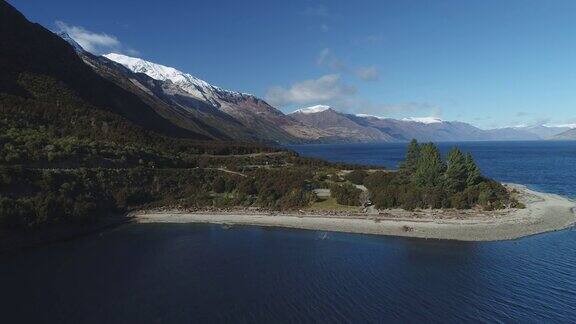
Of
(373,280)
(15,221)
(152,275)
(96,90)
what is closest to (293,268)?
(373,280)

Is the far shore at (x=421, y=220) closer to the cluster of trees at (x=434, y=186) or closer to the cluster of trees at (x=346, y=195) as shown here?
the cluster of trees at (x=434, y=186)

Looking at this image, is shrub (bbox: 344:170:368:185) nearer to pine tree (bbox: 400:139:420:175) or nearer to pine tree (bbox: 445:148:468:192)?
pine tree (bbox: 400:139:420:175)

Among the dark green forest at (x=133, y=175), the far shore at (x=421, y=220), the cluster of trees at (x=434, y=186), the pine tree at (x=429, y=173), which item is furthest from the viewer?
the pine tree at (x=429, y=173)

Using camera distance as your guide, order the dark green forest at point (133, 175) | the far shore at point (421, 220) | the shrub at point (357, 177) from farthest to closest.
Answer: the shrub at point (357, 177) < the dark green forest at point (133, 175) < the far shore at point (421, 220)

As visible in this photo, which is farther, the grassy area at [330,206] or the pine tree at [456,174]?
the pine tree at [456,174]

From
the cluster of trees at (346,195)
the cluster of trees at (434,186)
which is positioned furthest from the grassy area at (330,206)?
the cluster of trees at (434,186)

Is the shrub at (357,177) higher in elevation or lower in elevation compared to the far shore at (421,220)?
higher

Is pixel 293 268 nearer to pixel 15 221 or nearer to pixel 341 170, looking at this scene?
pixel 15 221
